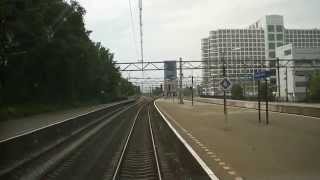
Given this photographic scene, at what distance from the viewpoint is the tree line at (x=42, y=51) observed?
56406 millimetres

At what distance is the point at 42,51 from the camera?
6394 centimetres

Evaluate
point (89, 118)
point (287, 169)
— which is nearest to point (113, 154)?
point (287, 169)

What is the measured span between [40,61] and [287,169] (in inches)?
2153

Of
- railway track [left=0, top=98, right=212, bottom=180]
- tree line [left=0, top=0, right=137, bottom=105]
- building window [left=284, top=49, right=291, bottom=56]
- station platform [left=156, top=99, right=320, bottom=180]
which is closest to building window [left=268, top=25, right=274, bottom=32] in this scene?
building window [left=284, top=49, right=291, bottom=56]

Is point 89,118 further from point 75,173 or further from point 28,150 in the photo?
point 75,173

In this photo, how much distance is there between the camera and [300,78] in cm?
13925

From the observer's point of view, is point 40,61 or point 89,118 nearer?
point 89,118

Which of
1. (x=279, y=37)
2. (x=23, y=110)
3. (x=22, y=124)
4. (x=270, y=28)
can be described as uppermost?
(x=270, y=28)

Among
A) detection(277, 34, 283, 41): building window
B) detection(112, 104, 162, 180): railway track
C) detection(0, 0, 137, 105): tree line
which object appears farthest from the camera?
detection(277, 34, 283, 41): building window

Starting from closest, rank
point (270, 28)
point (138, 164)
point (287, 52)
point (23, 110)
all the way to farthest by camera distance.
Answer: point (138, 164), point (23, 110), point (270, 28), point (287, 52)

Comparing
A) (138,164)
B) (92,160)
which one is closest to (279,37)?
(92,160)

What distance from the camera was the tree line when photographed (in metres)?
56.4

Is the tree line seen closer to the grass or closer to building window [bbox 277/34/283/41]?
the grass

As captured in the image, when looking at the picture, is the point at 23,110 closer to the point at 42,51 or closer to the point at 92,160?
the point at 42,51
